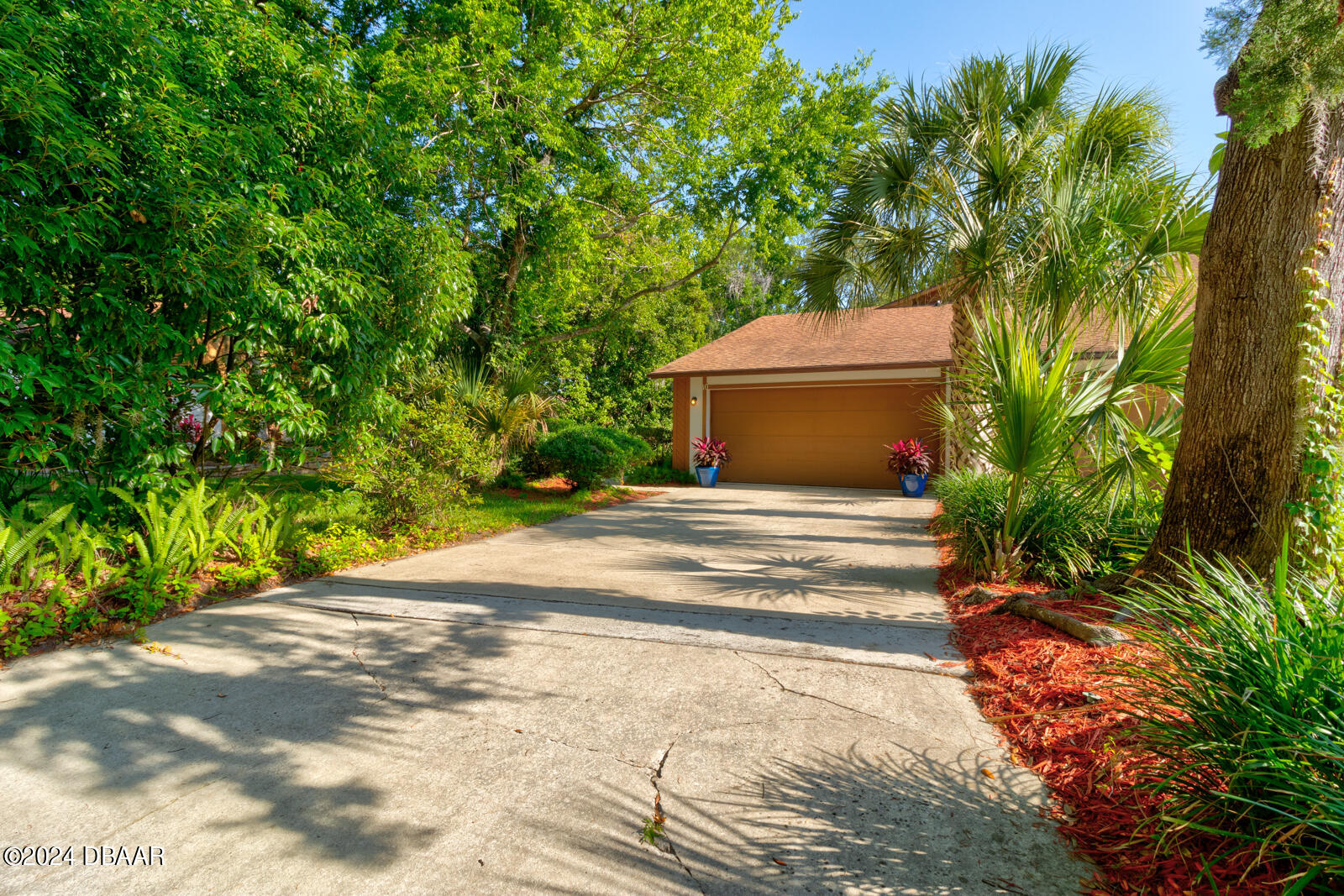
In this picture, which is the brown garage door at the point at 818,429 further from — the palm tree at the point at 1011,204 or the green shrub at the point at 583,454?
the palm tree at the point at 1011,204

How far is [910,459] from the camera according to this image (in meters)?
11.9

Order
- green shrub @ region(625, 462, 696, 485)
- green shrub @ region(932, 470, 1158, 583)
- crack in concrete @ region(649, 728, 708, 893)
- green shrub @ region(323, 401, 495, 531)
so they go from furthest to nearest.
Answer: green shrub @ region(625, 462, 696, 485) < green shrub @ region(323, 401, 495, 531) < green shrub @ region(932, 470, 1158, 583) < crack in concrete @ region(649, 728, 708, 893)

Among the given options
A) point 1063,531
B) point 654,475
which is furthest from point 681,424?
point 1063,531

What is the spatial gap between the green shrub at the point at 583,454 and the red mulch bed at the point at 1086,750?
24.5 ft

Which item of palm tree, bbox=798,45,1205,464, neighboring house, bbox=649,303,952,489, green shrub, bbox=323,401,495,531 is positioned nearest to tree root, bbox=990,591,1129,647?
palm tree, bbox=798,45,1205,464

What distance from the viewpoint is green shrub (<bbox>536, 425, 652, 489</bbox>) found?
10.6 m

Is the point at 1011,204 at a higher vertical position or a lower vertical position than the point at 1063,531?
higher

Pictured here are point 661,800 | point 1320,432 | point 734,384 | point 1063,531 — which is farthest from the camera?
point 734,384

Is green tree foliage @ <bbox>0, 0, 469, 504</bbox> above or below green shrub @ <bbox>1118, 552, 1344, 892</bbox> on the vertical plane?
above

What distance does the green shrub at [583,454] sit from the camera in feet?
34.7

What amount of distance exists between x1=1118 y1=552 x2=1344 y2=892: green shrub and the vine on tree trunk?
1.14 meters

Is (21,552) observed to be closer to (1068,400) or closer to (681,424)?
(1068,400)

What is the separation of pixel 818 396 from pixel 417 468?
972 cm

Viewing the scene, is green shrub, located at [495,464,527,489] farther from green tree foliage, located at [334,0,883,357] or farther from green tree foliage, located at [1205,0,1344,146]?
green tree foliage, located at [1205,0,1344,146]
